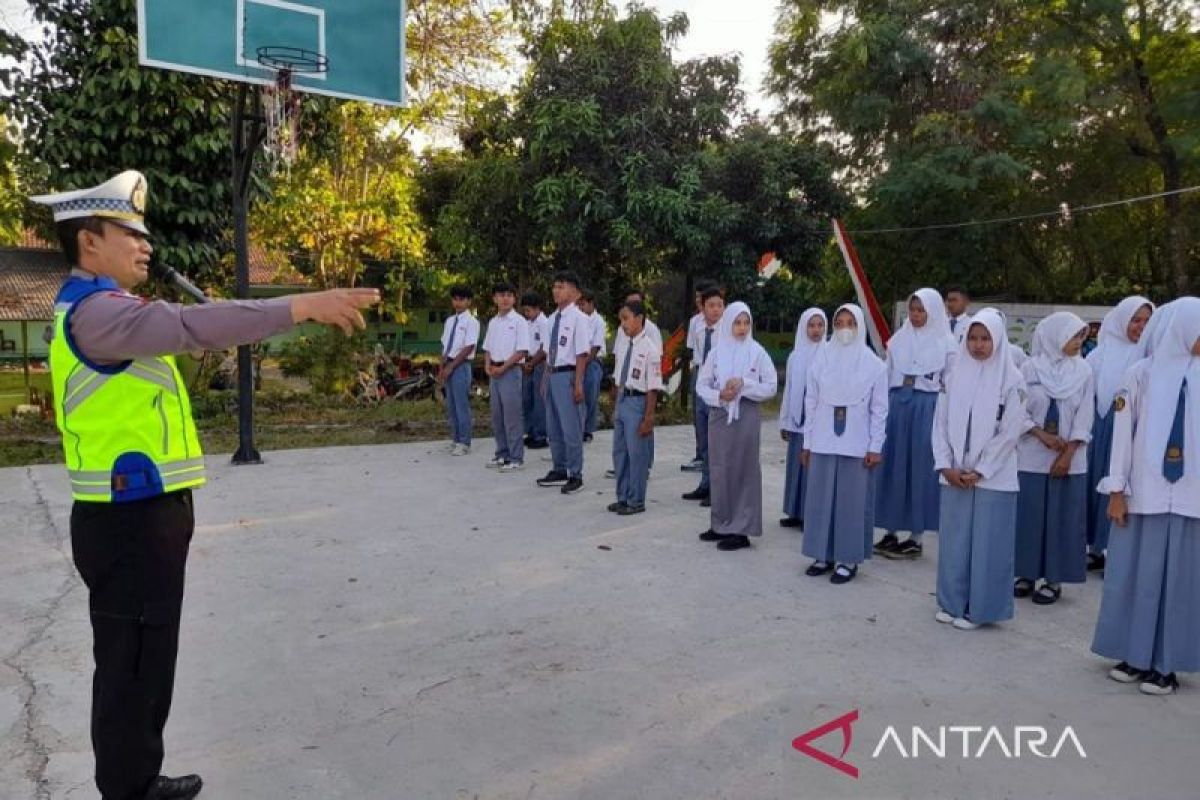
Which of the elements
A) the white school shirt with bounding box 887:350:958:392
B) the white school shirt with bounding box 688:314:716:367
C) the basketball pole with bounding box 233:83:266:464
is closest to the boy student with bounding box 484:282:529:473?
the white school shirt with bounding box 688:314:716:367

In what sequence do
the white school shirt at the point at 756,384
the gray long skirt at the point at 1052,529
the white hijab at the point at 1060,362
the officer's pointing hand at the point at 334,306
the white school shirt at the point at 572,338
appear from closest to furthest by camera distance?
the officer's pointing hand at the point at 334,306 < the white hijab at the point at 1060,362 < the gray long skirt at the point at 1052,529 < the white school shirt at the point at 756,384 < the white school shirt at the point at 572,338

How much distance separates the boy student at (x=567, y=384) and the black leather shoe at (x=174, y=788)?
15.2ft

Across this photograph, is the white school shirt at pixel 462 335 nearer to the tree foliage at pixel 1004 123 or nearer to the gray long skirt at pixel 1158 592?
the gray long skirt at pixel 1158 592

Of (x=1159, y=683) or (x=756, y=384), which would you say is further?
(x=756, y=384)

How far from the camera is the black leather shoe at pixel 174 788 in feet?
8.59

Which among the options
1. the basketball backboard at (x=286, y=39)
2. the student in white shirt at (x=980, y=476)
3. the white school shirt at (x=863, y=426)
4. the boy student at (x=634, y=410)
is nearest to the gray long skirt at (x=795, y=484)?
the boy student at (x=634, y=410)

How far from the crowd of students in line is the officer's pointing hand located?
305 cm

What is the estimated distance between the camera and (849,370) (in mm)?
4875

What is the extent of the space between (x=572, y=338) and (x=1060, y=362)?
3.94m

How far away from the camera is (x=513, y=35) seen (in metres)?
15.8

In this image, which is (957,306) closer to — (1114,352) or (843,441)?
(1114,352)

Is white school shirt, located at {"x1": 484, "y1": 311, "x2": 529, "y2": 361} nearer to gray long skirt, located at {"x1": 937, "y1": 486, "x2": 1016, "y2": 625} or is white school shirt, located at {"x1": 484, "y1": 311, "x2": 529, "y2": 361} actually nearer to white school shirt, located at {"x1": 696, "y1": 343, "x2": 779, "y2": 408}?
white school shirt, located at {"x1": 696, "y1": 343, "x2": 779, "y2": 408}

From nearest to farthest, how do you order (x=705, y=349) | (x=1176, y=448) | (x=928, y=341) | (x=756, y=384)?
(x=1176, y=448)
(x=756, y=384)
(x=928, y=341)
(x=705, y=349)

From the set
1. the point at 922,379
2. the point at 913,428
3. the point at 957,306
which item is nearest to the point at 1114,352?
the point at 922,379
